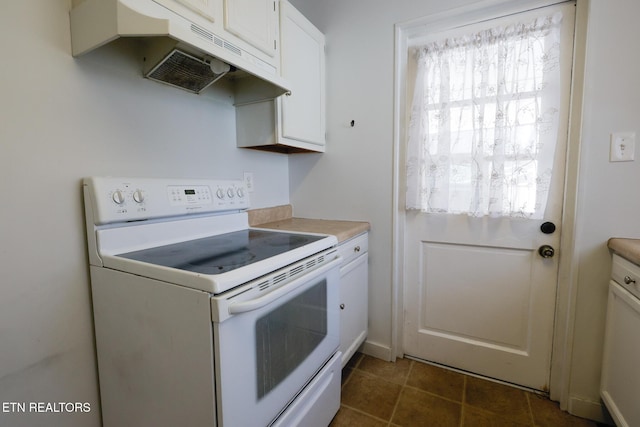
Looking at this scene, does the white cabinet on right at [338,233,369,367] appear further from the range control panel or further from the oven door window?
the range control panel

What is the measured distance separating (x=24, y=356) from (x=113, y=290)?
0.32m

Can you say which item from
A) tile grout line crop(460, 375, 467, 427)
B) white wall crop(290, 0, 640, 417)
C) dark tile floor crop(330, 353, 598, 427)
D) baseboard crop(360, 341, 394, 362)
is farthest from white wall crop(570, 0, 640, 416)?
baseboard crop(360, 341, 394, 362)

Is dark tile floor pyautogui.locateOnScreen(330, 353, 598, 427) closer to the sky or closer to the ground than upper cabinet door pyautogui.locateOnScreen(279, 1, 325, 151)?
closer to the ground

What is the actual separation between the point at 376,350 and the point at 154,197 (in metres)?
1.61

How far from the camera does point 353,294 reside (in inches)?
66.4

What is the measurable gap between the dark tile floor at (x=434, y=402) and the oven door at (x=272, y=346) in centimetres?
48

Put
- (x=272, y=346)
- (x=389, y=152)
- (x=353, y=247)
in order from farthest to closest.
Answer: (x=389, y=152) < (x=353, y=247) < (x=272, y=346)

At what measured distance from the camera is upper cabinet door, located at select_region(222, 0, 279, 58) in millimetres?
1139

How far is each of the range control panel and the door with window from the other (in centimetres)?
108

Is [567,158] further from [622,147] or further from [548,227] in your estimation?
[548,227]

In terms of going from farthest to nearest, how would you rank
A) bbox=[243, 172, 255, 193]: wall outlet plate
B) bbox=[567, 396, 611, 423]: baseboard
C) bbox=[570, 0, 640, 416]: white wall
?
bbox=[243, 172, 255, 193]: wall outlet plate, bbox=[567, 396, 611, 423]: baseboard, bbox=[570, 0, 640, 416]: white wall

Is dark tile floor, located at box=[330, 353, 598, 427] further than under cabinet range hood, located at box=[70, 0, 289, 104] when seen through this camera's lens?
Yes

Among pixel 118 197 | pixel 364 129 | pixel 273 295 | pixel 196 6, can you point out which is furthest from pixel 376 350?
pixel 196 6
